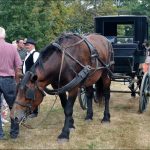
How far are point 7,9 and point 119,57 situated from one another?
23.1 metres

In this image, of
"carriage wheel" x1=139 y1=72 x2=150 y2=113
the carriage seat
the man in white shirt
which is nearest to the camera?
the man in white shirt

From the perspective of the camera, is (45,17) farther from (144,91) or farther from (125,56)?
(144,91)

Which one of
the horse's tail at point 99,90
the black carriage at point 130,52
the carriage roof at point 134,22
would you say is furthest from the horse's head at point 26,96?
the carriage roof at point 134,22

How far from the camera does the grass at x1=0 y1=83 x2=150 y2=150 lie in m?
6.59

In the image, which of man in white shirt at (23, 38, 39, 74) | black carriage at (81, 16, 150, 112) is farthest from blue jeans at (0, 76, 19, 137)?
black carriage at (81, 16, 150, 112)

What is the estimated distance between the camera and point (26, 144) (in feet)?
21.7

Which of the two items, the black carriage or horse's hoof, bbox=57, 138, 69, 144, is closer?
horse's hoof, bbox=57, 138, 69, 144

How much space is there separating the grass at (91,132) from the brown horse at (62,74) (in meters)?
0.33

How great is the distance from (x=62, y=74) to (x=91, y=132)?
1419mm

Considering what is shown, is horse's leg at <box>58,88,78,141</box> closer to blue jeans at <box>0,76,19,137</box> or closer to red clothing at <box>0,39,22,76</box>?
blue jeans at <box>0,76,19,137</box>

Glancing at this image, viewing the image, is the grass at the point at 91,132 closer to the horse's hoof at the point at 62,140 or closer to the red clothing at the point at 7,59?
the horse's hoof at the point at 62,140

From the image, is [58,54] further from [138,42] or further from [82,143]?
[138,42]

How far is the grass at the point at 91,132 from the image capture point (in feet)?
21.6

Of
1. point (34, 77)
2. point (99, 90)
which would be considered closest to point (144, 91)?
point (99, 90)
